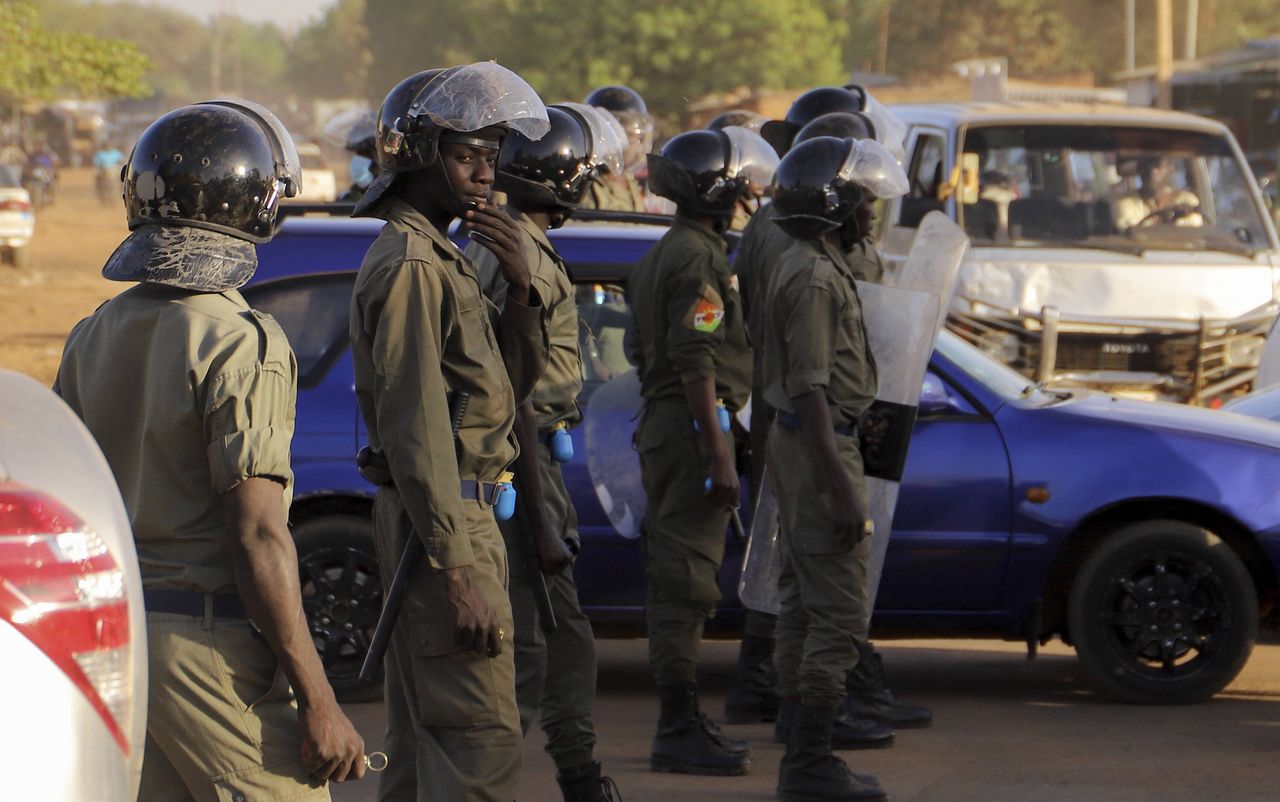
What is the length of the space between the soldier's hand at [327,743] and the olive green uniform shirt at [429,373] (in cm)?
63

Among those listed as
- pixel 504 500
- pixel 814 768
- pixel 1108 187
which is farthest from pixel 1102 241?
pixel 504 500

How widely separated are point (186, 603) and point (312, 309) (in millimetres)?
3722

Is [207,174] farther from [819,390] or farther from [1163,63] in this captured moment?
[1163,63]

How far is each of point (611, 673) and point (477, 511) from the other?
3593mm

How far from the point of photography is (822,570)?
4.94m

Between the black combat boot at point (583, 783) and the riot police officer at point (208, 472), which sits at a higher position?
the riot police officer at point (208, 472)

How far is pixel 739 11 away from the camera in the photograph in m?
46.4

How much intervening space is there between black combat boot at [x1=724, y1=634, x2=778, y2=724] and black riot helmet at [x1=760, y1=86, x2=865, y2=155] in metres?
2.37

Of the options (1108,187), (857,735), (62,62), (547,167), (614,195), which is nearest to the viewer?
(547,167)

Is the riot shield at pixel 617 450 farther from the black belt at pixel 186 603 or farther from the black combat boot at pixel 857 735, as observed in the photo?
the black belt at pixel 186 603

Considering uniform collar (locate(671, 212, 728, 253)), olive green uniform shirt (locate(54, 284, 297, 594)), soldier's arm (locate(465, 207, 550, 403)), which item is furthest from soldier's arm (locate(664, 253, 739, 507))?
olive green uniform shirt (locate(54, 284, 297, 594))

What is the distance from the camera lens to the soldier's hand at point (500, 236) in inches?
145

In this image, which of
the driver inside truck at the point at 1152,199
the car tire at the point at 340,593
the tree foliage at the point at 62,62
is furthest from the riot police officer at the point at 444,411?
the tree foliage at the point at 62,62

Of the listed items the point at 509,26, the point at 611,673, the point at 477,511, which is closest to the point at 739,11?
the point at 509,26
